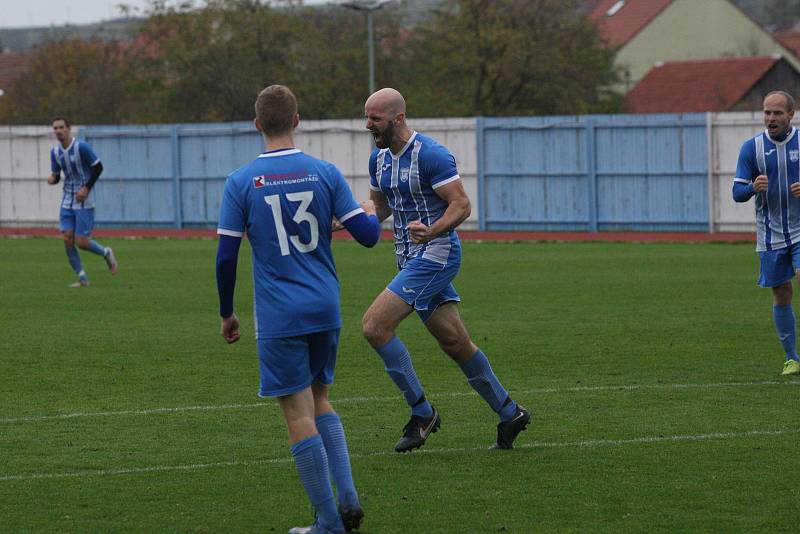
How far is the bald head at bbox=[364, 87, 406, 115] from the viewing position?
775 centimetres

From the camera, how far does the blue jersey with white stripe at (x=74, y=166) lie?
769 inches

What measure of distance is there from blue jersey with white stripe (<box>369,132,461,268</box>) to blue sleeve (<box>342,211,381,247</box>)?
1.73 metres

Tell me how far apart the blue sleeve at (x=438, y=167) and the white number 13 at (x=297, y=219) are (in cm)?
198

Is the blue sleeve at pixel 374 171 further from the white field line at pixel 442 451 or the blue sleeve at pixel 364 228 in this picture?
the blue sleeve at pixel 364 228

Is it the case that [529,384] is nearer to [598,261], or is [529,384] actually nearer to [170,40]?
[598,261]

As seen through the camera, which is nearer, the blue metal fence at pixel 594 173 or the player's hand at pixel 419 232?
the player's hand at pixel 419 232

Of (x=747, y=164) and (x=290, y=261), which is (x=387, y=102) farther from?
(x=747, y=164)

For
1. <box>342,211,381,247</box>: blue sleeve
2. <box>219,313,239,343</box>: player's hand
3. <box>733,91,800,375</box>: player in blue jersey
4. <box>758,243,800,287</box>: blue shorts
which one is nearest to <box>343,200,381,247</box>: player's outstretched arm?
<box>342,211,381,247</box>: blue sleeve

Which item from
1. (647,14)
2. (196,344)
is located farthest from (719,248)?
(647,14)

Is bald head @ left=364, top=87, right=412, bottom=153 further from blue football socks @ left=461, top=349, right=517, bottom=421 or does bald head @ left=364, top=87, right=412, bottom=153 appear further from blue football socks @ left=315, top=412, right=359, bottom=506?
blue football socks @ left=315, top=412, right=359, bottom=506

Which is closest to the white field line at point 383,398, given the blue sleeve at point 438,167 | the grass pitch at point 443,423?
the grass pitch at point 443,423

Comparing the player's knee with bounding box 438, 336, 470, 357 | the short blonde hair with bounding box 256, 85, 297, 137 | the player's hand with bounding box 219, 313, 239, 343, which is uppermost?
the short blonde hair with bounding box 256, 85, 297, 137

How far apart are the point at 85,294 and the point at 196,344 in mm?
5629

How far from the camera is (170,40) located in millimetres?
50688
